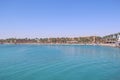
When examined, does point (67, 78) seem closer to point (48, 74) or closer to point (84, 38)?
point (48, 74)

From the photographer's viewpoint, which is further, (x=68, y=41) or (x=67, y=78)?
(x=68, y=41)

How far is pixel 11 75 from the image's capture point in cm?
2167

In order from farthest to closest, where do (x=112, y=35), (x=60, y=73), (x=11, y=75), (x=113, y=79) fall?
(x=112, y=35) → (x=60, y=73) → (x=11, y=75) → (x=113, y=79)

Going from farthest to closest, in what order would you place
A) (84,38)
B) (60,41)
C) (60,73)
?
(60,41) → (84,38) → (60,73)

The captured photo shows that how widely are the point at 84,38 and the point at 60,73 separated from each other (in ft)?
531

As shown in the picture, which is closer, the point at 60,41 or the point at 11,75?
the point at 11,75

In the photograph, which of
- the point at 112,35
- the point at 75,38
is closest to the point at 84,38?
the point at 75,38

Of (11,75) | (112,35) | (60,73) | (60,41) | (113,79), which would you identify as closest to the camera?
(113,79)

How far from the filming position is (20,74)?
2219cm

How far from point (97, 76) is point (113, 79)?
2301mm

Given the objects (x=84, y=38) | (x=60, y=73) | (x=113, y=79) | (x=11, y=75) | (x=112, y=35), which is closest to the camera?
(x=113, y=79)

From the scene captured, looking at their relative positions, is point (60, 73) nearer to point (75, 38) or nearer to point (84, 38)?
point (84, 38)

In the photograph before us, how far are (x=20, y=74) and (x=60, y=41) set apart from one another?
568ft

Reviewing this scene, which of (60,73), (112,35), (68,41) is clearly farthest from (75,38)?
(60,73)
